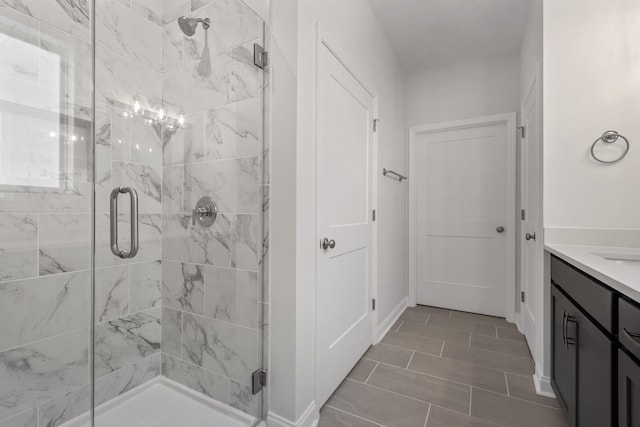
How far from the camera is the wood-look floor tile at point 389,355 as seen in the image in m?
2.11

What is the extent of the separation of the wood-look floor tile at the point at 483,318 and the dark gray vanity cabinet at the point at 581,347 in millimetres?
1270

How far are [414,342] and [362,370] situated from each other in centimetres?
62

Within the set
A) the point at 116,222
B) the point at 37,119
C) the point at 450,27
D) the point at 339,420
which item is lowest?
the point at 339,420

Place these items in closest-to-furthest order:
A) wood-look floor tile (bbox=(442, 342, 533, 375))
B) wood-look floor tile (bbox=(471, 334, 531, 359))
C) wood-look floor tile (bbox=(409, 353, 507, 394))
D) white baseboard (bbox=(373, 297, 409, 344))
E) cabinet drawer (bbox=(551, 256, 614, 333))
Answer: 1. cabinet drawer (bbox=(551, 256, 614, 333))
2. wood-look floor tile (bbox=(409, 353, 507, 394))
3. wood-look floor tile (bbox=(442, 342, 533, 375))
4. wood-look floor tile (bbox=(471, 334, 531, 359))
5. white baseboard (bbox=(373, 297, 409, 344))

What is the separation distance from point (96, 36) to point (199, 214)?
2.95 ft

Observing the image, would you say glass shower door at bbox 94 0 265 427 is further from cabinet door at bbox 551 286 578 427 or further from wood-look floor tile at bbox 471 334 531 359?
wood-look floor tile at bbox 471 334 531 359

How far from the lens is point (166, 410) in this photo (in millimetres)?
1475

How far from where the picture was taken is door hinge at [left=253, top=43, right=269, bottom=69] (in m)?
1.45

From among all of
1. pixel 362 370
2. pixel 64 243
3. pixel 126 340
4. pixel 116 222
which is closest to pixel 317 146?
pixel 116 222

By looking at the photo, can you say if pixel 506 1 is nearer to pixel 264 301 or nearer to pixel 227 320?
pixel 264 301

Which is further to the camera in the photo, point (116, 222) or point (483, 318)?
point (483, 318)

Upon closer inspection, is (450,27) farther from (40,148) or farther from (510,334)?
(40,148)

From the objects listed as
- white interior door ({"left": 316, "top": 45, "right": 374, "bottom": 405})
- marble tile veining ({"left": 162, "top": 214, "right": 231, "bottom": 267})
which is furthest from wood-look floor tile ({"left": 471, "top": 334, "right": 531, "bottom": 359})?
marble tile veining ({"left": 162, "top": 214, "right": 231, "bottom": 267})

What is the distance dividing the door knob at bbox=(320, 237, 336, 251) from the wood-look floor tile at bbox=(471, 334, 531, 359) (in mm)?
1559
